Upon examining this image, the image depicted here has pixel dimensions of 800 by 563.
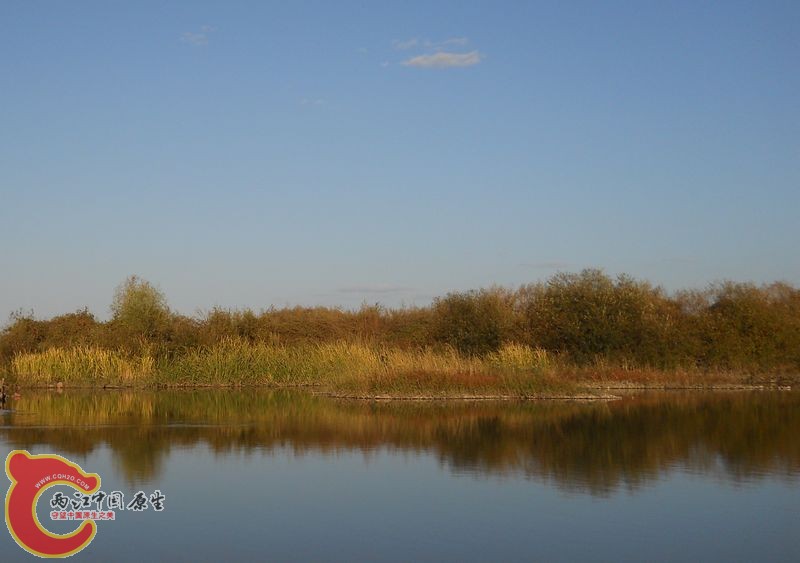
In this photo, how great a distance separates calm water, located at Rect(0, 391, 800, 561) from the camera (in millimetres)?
10250

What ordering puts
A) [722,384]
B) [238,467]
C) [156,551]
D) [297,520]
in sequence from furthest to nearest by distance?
[722,384]
[238,467]
[297,520]
[156,551]

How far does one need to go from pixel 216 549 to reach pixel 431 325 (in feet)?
102

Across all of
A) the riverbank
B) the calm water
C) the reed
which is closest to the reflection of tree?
the calm water

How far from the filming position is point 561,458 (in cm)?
1630

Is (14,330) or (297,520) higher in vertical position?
(14,330)

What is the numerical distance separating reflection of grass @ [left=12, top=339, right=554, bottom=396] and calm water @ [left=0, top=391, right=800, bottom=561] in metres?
4.15

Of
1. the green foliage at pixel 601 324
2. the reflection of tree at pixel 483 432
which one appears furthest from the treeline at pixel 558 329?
the reflection of tree at pixel 483 432

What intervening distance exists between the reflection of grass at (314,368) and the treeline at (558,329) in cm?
177

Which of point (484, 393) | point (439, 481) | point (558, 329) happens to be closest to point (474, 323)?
point (558, 329)

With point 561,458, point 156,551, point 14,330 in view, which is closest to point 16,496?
point 156,551

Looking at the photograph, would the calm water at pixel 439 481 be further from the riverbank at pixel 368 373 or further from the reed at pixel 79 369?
the reed at pixel 79 369

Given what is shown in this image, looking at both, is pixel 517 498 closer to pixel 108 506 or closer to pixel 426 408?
pixel 108 506

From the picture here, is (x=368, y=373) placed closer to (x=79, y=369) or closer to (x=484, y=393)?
(x=484, y=393)

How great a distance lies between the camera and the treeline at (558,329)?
37156mm
